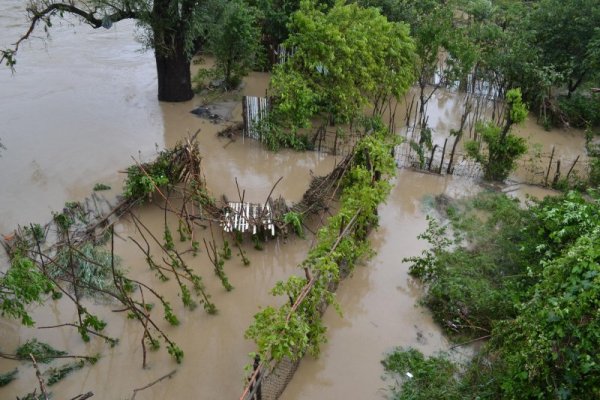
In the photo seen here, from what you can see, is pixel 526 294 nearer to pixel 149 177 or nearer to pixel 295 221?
pixel 295 221

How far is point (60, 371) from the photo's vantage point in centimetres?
488

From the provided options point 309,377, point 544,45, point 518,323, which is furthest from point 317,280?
point 544,45

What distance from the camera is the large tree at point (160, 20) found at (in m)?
8.76

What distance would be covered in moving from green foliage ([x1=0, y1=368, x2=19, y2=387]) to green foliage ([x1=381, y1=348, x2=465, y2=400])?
385cm

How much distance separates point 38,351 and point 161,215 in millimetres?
2654

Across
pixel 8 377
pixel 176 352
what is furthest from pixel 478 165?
pixel 8 377

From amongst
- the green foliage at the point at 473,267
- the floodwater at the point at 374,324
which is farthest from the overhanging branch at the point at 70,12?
the green foliage at the point at 473,267

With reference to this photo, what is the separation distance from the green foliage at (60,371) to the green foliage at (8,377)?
1.03 feet

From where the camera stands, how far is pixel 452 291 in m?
5.74

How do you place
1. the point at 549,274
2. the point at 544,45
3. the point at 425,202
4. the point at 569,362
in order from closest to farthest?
1. the point at 569,362
2. the point at 549,274
3. the point at 425,202
4. the point at 544,45

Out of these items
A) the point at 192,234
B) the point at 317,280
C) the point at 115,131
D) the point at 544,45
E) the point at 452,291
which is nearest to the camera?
the point at 317,280

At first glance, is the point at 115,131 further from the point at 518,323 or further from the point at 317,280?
the point at 518,323

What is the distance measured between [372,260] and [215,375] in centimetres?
278

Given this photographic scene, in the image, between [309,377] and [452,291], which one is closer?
[309,377]
